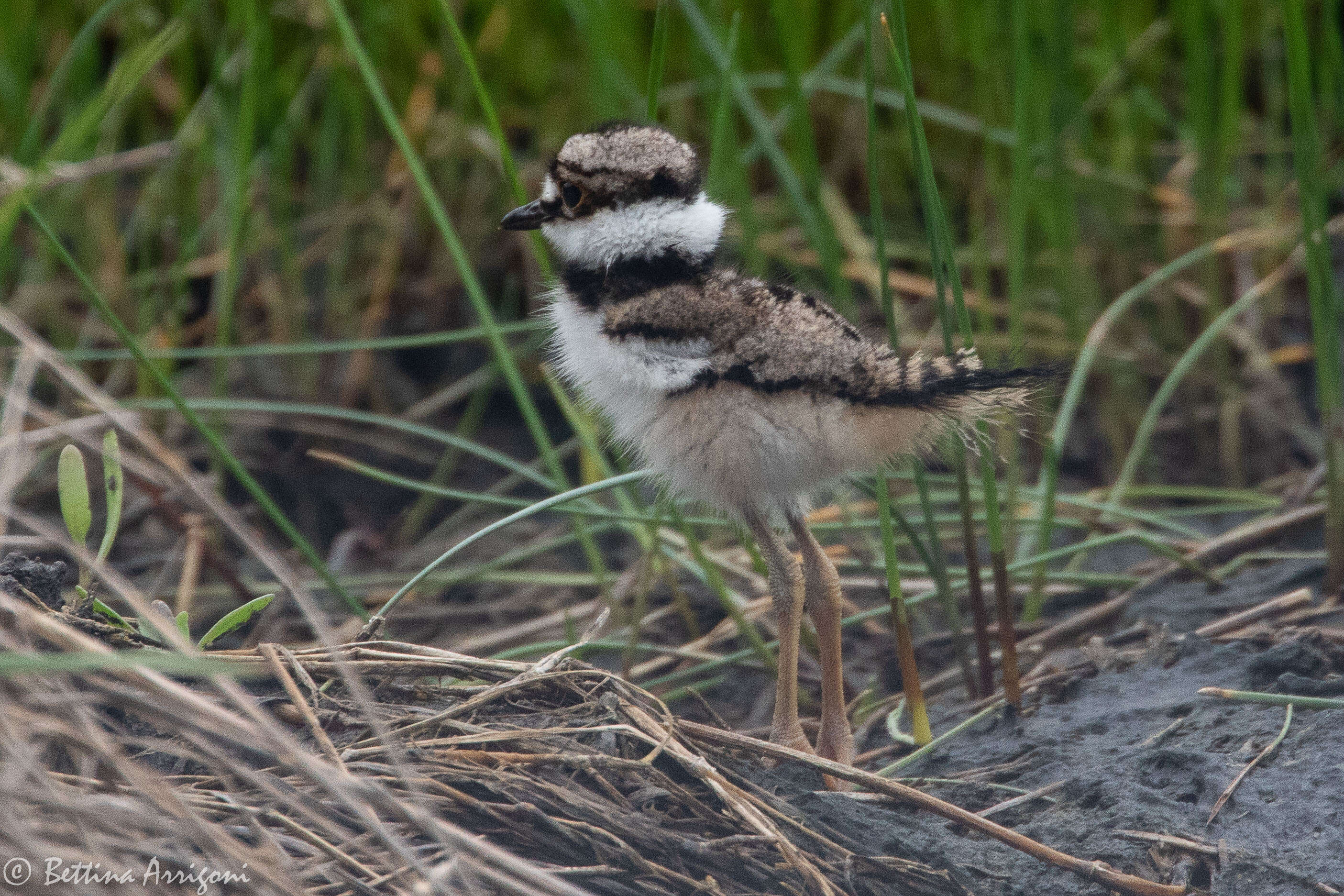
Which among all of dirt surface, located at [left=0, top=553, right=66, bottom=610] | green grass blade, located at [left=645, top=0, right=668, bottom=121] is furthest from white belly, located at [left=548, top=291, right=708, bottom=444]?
dirt surface, located at [left=0, top=553, right=66, bottom=610]

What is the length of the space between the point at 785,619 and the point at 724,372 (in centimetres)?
54

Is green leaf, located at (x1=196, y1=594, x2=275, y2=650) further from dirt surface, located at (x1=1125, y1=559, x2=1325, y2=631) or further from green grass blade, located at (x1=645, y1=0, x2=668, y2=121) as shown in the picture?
dirt surface, located at (x1=1125, y1=559, x2=1325, y2=631)

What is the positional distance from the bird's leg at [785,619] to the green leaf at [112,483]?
107 centimetres

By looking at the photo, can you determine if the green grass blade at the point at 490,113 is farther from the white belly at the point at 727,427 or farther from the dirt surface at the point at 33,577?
the dirt surface at the point at 33,577

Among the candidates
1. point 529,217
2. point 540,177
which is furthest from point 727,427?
point 540,177

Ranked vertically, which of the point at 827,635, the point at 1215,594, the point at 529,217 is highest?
the point at 529,217

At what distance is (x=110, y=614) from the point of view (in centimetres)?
184

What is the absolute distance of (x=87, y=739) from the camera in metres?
1.48

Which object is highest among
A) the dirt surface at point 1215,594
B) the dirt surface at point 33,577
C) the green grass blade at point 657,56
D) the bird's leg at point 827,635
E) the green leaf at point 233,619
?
the green grass blade at point 657,56

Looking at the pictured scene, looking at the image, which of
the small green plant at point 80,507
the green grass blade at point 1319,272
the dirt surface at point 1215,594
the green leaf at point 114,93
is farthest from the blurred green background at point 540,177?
the small green plant at point 80,507

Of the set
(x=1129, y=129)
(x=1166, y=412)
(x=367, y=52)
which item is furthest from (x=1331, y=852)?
(x=367, y=52)

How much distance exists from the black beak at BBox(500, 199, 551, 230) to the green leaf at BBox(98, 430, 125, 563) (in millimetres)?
764

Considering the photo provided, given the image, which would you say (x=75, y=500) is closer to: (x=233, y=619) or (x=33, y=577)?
(x=33, y=577)

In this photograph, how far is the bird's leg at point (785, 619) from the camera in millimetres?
2096
